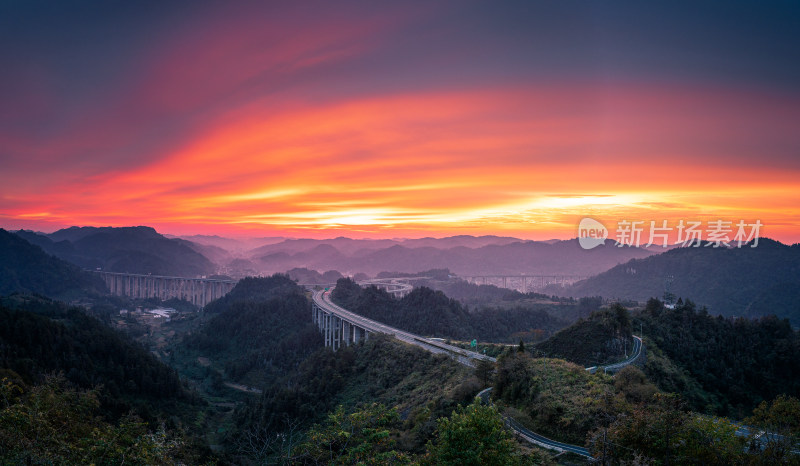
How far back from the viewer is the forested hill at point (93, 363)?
4731 cm

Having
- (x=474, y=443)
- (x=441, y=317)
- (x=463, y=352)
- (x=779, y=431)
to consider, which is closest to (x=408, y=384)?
(x=463, y=352)

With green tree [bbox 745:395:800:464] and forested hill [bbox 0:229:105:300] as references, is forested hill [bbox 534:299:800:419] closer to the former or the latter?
green tree [bbox 745:395:800:464]

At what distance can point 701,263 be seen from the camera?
563 ft

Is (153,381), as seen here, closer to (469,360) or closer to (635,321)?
(469,360)

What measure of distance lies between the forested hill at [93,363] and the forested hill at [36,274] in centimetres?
14955

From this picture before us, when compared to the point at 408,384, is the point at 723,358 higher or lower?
higher

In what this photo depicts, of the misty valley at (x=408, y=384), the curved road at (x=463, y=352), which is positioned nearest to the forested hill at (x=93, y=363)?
the misty valley at (x=408, y=384)

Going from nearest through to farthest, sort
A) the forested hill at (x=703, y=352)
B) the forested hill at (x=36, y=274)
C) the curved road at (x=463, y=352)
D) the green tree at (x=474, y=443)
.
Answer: the green tree at (x=474, y=443)
the curved road at (x=463, y=352)
the forested hill at (x=703, y=352)
the forested hill at (x=36, y=274)

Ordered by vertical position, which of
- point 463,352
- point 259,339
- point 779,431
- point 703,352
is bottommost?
point 259,339

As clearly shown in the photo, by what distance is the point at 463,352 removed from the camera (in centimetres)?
5528

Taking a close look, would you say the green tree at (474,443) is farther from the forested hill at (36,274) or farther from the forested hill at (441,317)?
the forested hill at (36,274)

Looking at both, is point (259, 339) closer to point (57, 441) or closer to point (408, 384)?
point (408, 384)

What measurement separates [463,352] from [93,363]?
1949 inches

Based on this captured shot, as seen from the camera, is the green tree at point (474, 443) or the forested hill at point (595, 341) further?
the forested hill at point (595, 341)
